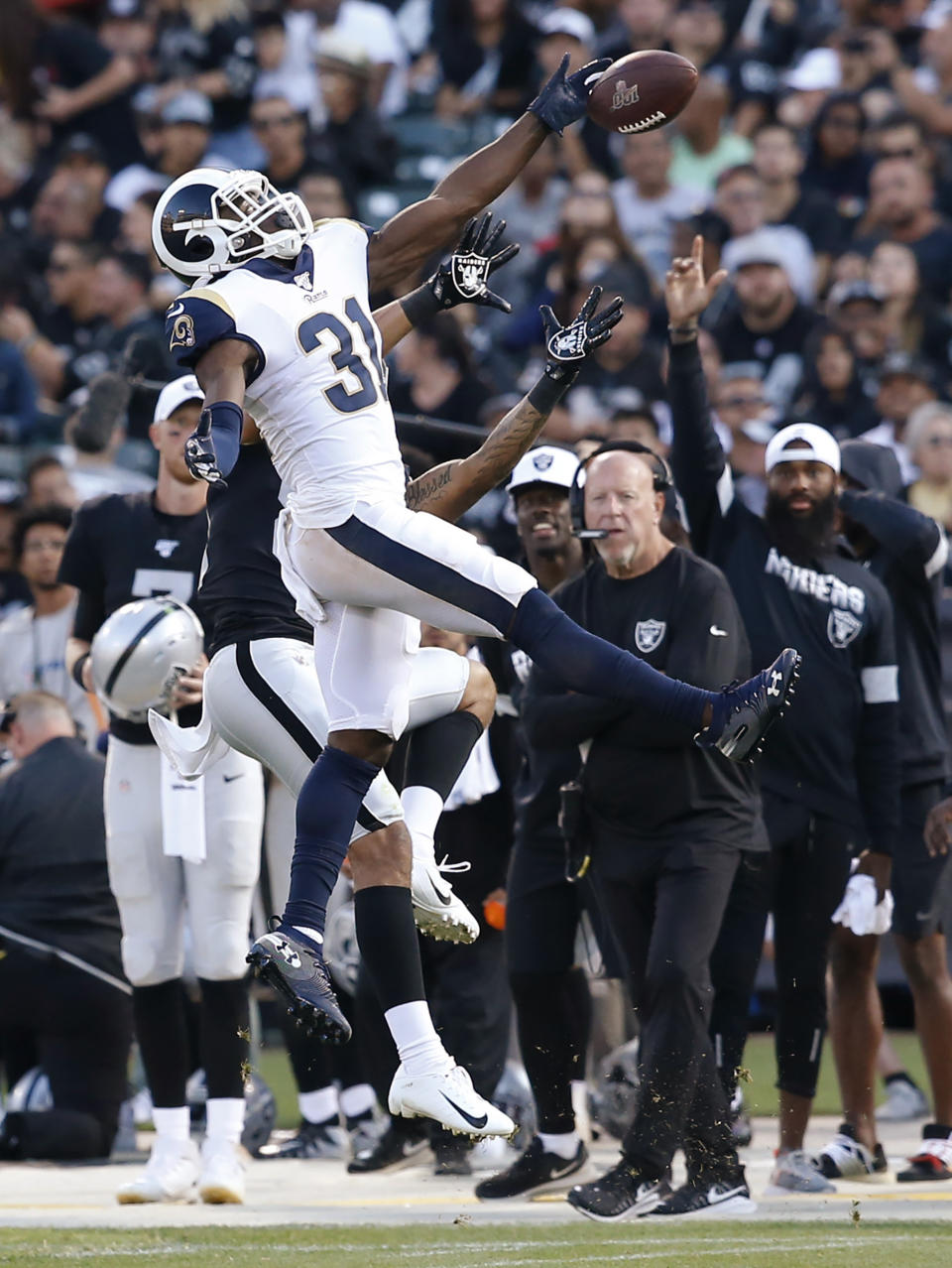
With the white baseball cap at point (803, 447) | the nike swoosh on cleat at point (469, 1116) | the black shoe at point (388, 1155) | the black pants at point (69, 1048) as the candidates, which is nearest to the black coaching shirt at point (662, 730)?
the white baseball cap at point (803, 447)

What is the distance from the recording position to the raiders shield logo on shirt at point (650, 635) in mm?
6207

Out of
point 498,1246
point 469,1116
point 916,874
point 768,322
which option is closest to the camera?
point 469,1116

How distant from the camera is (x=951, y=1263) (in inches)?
198

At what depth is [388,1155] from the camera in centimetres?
730

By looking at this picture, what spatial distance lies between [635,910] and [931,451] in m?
3.70

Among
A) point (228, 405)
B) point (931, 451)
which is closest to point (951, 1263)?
point (228, 405)

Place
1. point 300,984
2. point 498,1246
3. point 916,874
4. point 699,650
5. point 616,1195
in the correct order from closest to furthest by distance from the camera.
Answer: point 300,984, point 498,1246, point 616,1195, point 699,650, point 916,874

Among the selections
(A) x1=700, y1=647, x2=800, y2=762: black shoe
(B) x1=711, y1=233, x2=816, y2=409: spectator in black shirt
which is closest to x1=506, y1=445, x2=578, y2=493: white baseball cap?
(A) x1=700, y1=647, x2=800, y2=762: black shoe

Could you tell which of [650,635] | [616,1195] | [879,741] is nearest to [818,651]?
[879,741]

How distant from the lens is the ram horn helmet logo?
18.7 feet

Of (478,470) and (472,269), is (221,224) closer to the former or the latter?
(472,269)

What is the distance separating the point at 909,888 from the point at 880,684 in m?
0.75

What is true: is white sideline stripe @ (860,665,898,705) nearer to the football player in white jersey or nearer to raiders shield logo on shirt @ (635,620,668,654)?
raiders shield logo on shirt @ (635,620,668,654)

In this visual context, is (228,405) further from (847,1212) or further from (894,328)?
(894,328)
